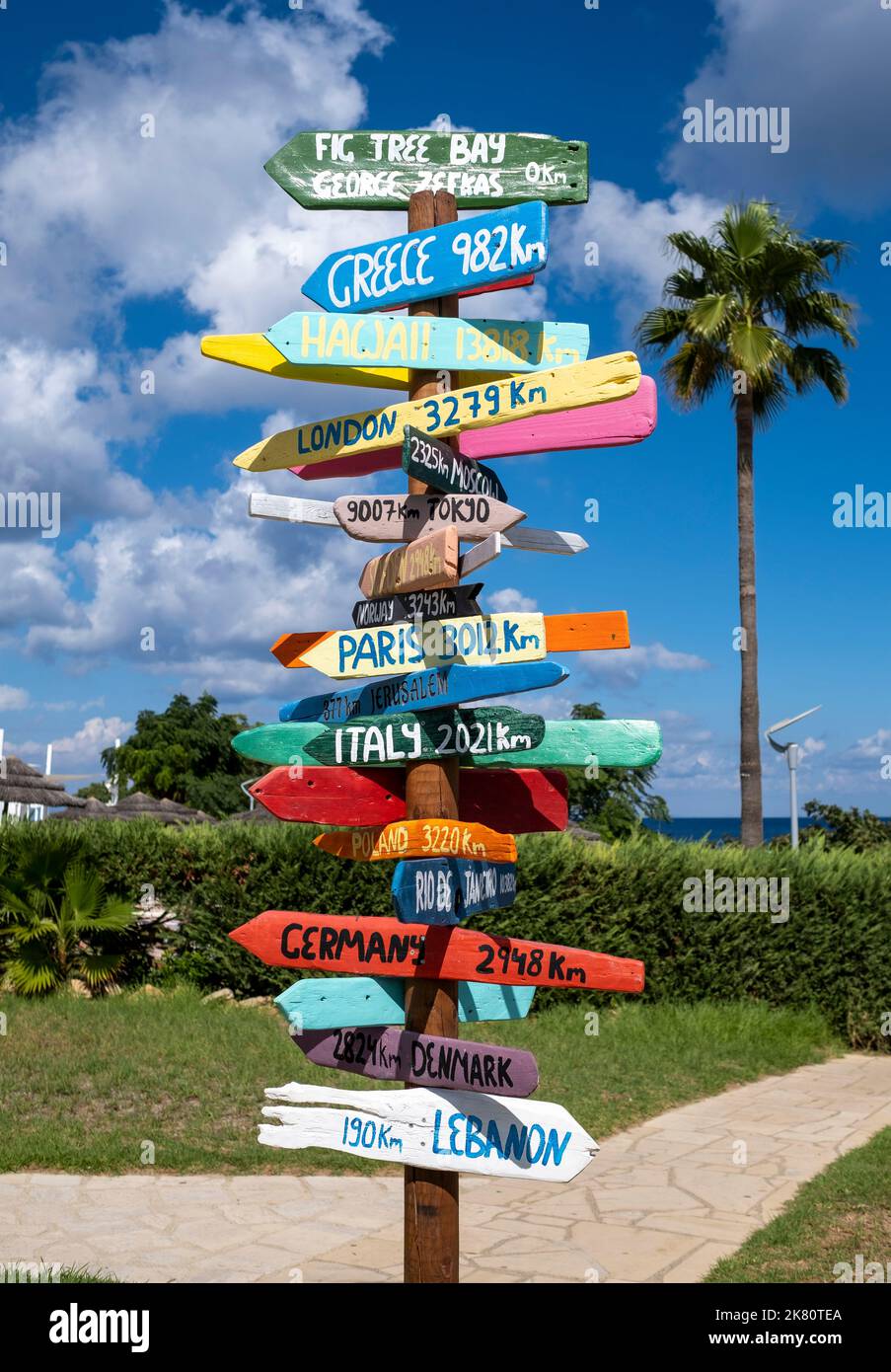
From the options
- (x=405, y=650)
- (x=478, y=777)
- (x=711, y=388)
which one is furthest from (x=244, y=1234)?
(x=711, y=388)

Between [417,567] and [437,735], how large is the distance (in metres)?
0.58

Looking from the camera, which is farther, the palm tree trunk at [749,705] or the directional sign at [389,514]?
the palm tree trunk at [749,705]

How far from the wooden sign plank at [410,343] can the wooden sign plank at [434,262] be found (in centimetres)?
13

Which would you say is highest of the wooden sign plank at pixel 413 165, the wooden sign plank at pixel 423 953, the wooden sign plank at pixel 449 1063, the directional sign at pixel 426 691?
the wooden sign plank at pixel 413 165

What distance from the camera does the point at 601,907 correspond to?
42.7ft

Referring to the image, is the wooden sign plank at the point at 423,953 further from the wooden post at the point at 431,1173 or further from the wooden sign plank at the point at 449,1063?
the wooden sign plank at the point at 449,1063

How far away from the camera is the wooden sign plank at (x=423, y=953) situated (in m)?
4.00

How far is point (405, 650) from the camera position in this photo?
420 cm

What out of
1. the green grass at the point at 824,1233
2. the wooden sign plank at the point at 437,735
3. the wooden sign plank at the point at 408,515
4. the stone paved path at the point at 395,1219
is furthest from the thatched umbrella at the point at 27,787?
the wooden sign plank at the point at 437,735

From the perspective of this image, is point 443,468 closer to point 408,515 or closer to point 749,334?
point 408,515

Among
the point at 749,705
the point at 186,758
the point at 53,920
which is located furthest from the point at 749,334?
the point at 186,758

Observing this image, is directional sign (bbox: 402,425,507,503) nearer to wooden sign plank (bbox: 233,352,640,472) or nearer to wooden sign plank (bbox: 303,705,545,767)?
wooden sign plank (bbox: 233,352,640,472)

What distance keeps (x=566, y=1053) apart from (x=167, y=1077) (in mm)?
3473
